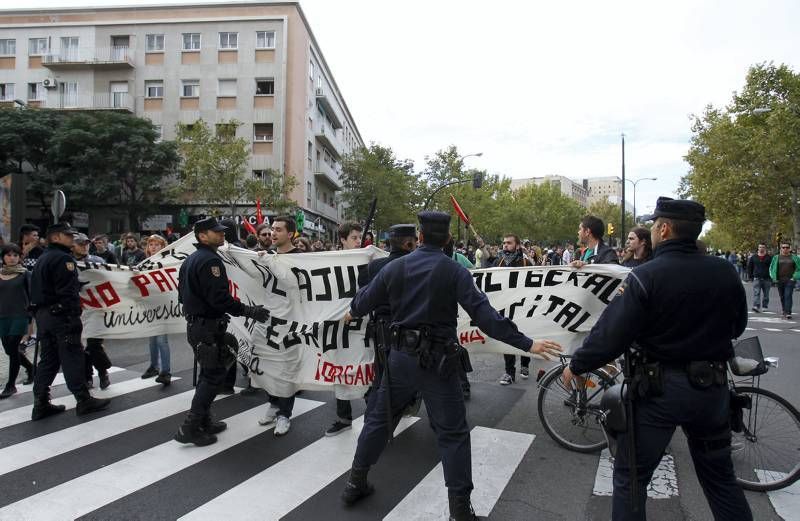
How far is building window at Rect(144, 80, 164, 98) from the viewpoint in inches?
1406

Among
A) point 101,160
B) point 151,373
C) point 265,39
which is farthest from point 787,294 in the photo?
point 101,160

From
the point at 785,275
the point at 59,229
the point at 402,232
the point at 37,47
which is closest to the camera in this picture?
the point at 402,232

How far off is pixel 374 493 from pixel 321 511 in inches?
15.7

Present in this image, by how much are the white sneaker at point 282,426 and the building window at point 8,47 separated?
44.2 meters

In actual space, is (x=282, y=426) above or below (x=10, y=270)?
below

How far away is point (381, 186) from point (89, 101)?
828 inches

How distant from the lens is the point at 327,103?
141ft

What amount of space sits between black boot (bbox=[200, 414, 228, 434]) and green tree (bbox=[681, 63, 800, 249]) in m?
30.3

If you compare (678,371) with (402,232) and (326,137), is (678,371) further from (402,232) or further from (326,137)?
(326,137)

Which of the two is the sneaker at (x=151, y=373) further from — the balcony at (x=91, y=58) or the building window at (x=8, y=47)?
the building window at (x=8, y=47)

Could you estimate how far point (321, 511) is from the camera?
3355 millimetres

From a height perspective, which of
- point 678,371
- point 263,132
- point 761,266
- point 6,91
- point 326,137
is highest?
point 6,91

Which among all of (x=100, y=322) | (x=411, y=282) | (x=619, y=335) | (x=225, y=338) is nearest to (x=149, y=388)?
(x=100, y=322)

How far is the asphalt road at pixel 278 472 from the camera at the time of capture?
133 inches
